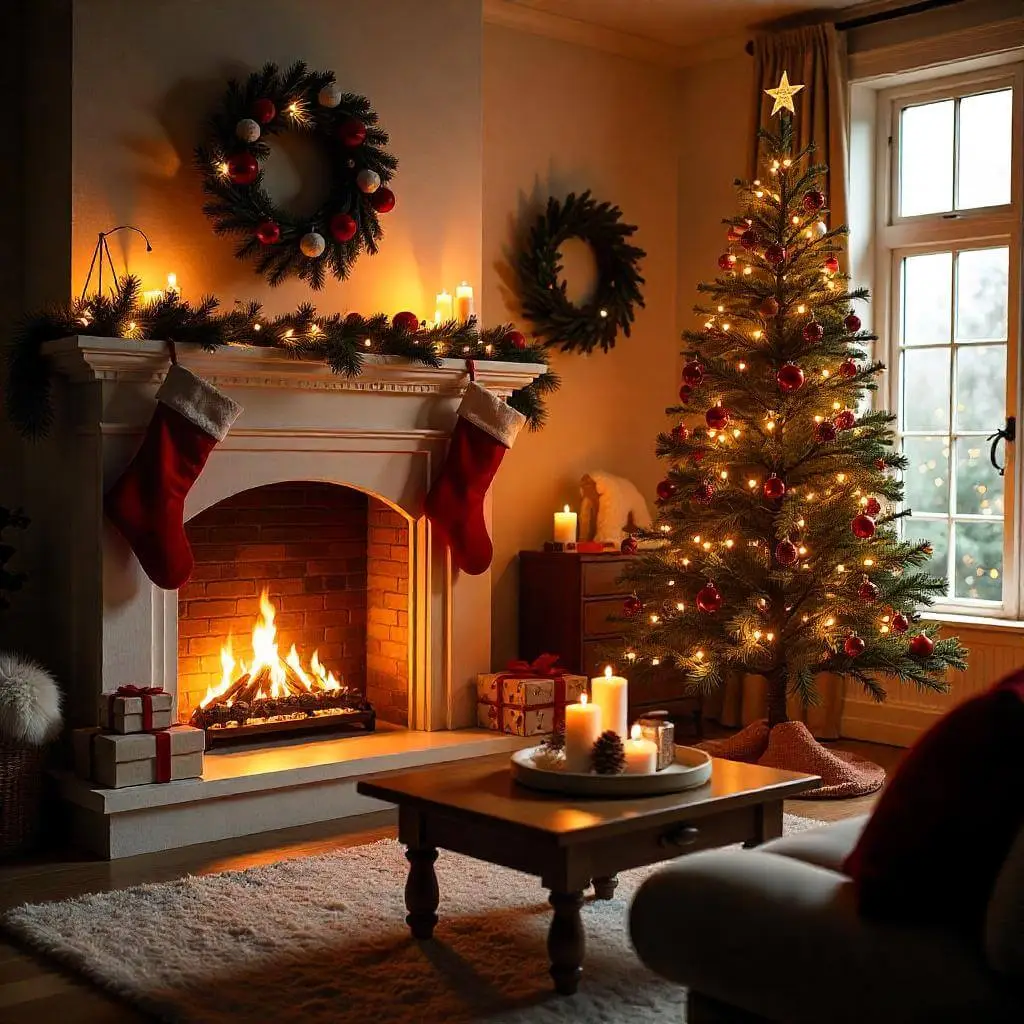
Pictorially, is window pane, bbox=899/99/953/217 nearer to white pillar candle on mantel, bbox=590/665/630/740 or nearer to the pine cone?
white pillar candle on mantel, bbox=590/665/630/740

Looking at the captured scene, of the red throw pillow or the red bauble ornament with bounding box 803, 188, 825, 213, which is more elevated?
the red bauble ornament with bounding box 803, 188, 825, 213

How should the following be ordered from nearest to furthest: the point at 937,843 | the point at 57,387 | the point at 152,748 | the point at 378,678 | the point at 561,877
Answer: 1. the point at 937,843
2. the point at 561,877
3. the point at 152,748
4. the point at 57,387
5. the point at 378,678

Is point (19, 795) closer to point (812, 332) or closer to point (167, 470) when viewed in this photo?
point (167, 470)

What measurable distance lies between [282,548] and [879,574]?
212 cm

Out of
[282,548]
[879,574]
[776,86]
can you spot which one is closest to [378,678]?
[282,548]

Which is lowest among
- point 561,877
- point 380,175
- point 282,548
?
point 561,877

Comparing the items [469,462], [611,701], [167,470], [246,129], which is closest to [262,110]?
[246,129]

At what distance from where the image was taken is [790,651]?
4750 millimetres

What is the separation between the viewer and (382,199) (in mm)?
4707

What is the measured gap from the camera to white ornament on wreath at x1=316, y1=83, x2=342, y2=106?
4531 mm

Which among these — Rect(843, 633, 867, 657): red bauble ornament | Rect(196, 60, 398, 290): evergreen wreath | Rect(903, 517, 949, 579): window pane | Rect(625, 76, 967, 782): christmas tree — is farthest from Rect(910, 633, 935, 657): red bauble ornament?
Rect(196, 60, 398, 290): evergreen wreath

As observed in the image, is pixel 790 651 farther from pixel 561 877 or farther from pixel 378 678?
pixel 561 877

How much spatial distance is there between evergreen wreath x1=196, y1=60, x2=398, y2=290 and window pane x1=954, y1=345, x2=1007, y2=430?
2.42m

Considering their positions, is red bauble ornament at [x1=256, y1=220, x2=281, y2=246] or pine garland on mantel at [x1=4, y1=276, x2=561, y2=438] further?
red bauble ornament at [x1=256, y1=220, x2=281, y2=246]
